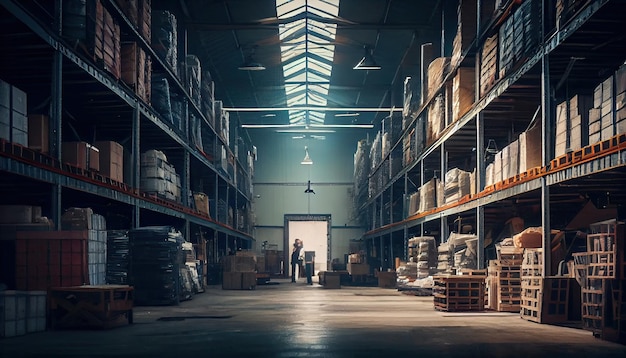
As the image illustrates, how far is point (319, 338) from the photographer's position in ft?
22.7

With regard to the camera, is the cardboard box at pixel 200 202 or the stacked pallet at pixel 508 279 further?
the cardboard box at pixel 200 202

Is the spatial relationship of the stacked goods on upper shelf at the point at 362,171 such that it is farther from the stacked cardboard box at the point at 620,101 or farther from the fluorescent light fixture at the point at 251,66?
the stacked cardboard box at the point at 620,101

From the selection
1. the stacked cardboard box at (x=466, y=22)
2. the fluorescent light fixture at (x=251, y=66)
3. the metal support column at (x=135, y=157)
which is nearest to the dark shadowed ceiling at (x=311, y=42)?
the fluorescent light fixture at (x=251, y=66)

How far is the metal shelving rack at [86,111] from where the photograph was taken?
769 centimetres

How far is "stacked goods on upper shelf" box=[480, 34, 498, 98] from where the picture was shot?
11266 millimetres

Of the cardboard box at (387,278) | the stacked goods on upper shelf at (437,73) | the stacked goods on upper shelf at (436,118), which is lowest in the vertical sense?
the cardboard box at (387,278)

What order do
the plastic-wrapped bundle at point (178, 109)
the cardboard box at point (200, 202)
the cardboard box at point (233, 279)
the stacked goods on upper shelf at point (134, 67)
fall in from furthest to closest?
the cardboard box at point (200, 202), the cardboard box at point (233, 279), the plastic-wrapped bundle at point (178, 109), the stacked goods on upper shelf at point (134, 67)

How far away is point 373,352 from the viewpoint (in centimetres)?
585

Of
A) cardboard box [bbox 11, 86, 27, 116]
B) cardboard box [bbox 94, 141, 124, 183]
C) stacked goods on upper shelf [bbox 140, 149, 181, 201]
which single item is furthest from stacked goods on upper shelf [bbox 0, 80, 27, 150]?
stacked goods on upper shelf [bbox 140, 149, 181, 201]

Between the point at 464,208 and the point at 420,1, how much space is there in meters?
6.93

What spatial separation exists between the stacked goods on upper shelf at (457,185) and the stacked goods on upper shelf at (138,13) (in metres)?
6.57

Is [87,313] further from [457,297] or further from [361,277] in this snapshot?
[361,277]

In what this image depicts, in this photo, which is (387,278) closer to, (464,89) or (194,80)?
(194,80)

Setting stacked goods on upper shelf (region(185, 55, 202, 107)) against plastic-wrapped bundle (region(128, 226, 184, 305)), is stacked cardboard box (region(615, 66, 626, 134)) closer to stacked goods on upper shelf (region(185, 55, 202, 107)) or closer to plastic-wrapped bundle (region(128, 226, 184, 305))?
plastic-wrapped bundle (region(128, 226, 184, 305))
